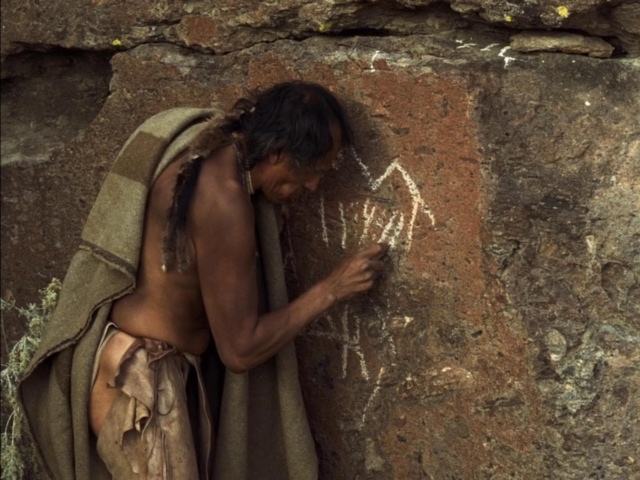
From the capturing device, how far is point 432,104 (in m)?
3.43

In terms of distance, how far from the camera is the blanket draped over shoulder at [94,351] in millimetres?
3477

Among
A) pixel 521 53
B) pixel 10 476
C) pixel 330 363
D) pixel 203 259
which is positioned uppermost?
pixel 521 53

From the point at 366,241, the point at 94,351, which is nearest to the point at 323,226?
the point at 366,241

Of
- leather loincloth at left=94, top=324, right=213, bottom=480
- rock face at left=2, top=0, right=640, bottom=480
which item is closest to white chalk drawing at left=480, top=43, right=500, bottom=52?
rock face at left=2, top=0, right=640, bottom=480

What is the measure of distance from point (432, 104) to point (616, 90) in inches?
18.6

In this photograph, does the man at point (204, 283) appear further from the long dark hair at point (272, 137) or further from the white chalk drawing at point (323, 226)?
the white chalk drawing at point (323, 226)

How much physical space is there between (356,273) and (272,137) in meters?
0.46

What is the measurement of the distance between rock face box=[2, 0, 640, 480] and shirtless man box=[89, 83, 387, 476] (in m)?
0.17

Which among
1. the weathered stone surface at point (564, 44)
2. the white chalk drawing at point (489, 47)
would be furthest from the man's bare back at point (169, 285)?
the weathered stone surface at point (564, 44)

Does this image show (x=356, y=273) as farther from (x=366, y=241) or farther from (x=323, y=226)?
(x=323, y=226)

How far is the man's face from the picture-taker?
11.1 feet

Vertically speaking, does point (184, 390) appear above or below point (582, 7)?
below

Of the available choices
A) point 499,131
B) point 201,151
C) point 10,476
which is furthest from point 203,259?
point 10,476

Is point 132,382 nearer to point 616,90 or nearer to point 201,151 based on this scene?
point 201,151
